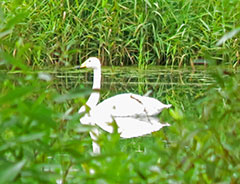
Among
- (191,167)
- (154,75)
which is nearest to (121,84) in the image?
(154,75)

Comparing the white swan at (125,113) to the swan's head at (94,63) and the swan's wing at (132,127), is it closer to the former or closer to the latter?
the swan's wing at (132,127)

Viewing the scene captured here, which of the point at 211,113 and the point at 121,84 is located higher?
the point at 211,113

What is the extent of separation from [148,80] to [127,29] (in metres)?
1.23

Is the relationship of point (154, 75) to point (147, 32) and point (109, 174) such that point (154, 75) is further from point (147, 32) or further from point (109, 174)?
point (109, 174)

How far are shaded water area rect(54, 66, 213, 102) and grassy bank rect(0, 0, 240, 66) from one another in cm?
27

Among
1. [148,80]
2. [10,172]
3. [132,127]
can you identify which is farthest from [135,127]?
[10,172]

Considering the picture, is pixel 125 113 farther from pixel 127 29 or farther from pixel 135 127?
pixel 127 29

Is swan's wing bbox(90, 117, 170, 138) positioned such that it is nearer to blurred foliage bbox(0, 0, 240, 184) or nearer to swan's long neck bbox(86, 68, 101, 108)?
swan's long neck bbox(86, 68, 101, 108)

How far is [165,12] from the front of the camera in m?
9.12

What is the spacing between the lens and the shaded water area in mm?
7422

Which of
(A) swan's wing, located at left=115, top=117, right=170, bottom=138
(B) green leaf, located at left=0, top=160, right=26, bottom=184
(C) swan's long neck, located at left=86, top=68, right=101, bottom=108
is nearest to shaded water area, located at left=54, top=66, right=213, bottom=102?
(C) swan's long neck, located at left=86, top=68, right=101, bottom=108

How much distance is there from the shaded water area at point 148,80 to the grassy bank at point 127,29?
268mm

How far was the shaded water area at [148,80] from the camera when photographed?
7.42m

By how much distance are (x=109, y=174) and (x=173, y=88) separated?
21.3 feet
